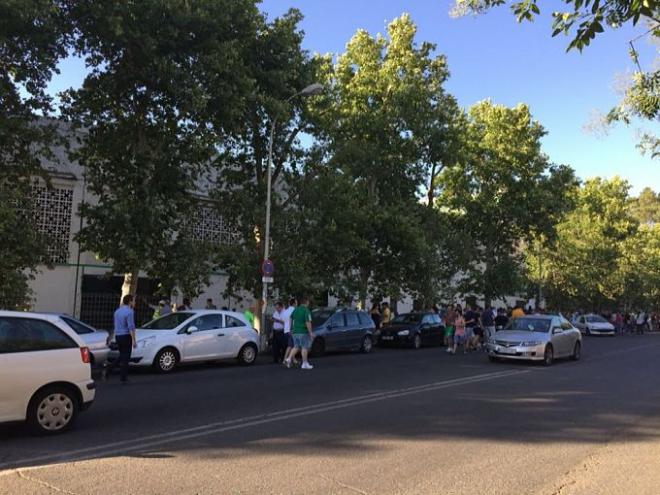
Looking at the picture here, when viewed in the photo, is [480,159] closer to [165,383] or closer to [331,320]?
[331,320]

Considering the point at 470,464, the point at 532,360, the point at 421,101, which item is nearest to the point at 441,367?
the point at 532,360

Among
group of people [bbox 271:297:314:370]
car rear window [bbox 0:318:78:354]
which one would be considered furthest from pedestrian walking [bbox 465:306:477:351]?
car rear window [bbox 0:318:78:354]

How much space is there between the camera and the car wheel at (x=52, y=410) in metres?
6.97

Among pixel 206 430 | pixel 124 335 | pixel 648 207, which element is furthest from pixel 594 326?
pixel 648 207

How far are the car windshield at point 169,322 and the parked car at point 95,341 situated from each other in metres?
1.04

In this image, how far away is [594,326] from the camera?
131ft

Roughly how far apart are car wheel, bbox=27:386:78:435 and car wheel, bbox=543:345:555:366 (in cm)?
1259

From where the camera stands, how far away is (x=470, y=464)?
6344 millimetres

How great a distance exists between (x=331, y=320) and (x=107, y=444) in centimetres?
1298

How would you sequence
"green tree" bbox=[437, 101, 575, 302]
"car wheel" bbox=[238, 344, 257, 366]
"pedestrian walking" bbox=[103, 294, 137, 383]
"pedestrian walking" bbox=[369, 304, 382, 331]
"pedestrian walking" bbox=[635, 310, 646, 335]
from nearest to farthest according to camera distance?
"pedestrian walking" bbox=[103, 294, 137, 383]
"car wheel" bbox=[238, 344, 257, 366]
"pedestrian walking" bbox=[369, 304, 382, 331]
"green tree" bbox=[437, 101, 575, 302]
"pedestrian walking" bbox=[635, 310, 646, 335]

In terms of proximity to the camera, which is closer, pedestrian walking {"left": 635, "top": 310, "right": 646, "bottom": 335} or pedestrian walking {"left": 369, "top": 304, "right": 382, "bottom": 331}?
pedestrian walking {"left": 369, "top": 304, "right": 382, "bottom": 331}

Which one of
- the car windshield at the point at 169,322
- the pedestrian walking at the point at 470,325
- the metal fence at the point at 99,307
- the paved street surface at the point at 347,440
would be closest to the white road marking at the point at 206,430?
the paved street surface at the point at 347,440

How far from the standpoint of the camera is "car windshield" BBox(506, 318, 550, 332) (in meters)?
17.2

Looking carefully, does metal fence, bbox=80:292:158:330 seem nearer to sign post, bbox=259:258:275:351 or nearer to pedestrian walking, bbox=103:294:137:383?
sign post, bbox=259:258:275:351
